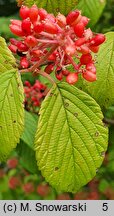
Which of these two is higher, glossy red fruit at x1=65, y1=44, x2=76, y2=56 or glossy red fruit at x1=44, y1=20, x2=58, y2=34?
glossy red fruit at x1=44, y1=20, x2=58, y2=34

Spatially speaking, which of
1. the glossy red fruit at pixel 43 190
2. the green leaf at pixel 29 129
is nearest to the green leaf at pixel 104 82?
the green leaf at pixel 29 129

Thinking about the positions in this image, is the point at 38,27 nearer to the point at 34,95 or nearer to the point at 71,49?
the point at 71,49

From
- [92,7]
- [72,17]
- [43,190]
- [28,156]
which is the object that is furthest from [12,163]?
[72,17]

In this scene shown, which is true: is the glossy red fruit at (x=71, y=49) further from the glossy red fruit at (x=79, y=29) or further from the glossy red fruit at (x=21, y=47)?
the glossy red fruit at (x=21, y=47)

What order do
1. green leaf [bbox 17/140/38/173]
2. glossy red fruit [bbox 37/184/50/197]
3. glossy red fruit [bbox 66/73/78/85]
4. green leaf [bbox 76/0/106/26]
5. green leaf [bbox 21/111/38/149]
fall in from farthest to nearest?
glossy red fruit [bbox 37/184/50/197]
green leaf [bbox 17/140/38/173]
green leaf [bbox 21/111/38/149]
green leaf [bbox 76/0/106/26]
glossy red fruit [bbox 66/73/78/85]

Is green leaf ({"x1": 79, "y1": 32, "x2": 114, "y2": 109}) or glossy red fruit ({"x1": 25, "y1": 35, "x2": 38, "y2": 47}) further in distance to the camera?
green leaf ({"x1": 79, "y1": 32, "x2": 114, "y2": 109})

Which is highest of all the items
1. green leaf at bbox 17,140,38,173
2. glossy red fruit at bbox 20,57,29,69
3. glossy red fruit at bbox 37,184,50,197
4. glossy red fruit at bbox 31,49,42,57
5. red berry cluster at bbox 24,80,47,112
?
glossy red fruit at bbox 31,49,42,57

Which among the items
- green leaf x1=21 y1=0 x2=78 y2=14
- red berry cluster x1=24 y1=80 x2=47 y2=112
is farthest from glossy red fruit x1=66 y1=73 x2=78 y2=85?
red berry cluster x1=24 y1=80 x2=47 y2=112

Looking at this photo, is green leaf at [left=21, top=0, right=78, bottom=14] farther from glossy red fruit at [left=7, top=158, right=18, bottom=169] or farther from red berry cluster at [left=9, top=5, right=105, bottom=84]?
glossy red fruit at [left=7, top=158, right=18, bottom=169]

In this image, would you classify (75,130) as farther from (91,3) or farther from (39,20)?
(91,3)
